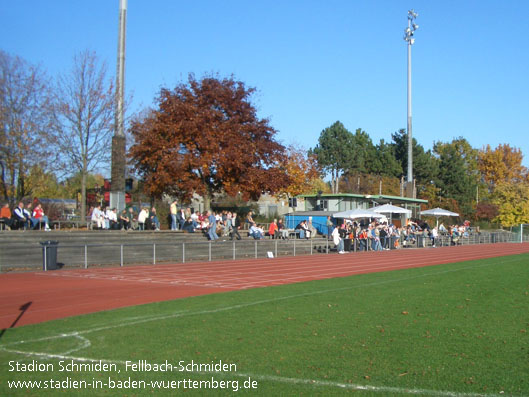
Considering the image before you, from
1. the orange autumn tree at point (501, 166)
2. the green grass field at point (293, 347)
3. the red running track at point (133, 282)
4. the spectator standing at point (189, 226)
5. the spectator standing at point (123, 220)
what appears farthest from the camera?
the orange autumn tree at point (501, 166)

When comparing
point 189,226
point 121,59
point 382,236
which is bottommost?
point 382,236

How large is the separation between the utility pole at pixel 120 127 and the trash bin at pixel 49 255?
9122mm

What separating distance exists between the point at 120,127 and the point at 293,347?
24.8 m

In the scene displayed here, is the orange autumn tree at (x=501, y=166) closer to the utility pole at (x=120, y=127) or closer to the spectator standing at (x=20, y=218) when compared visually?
the utility pole at (x=120, y=127)

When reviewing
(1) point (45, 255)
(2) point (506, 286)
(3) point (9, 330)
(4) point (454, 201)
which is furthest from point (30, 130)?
(4) point (454, 201)

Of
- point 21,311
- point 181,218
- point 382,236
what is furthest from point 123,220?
point 21,311

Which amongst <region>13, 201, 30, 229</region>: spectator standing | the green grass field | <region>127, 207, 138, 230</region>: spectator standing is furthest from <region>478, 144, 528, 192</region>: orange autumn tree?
the green grass field

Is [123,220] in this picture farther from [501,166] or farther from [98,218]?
[501,166]

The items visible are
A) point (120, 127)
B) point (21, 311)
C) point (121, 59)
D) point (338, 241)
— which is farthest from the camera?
point (338, 241)

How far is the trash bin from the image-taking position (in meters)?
19.9

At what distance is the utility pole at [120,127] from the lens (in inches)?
1134

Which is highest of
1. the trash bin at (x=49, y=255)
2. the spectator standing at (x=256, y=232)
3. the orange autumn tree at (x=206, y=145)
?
the orange autumn tree at (x=206, y=145)

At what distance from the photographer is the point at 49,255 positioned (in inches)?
790

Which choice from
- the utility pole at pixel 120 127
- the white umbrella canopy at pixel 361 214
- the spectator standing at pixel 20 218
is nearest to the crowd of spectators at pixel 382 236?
the white umbrella canopy at pixel 361 214
